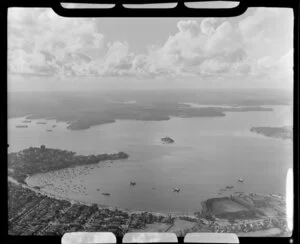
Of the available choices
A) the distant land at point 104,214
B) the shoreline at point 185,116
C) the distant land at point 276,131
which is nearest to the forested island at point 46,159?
the distant land at point 104,214

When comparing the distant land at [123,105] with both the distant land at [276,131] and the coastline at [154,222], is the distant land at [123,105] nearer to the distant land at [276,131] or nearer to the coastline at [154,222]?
the distant land at [276,131]

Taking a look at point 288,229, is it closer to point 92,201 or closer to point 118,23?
point 92,201

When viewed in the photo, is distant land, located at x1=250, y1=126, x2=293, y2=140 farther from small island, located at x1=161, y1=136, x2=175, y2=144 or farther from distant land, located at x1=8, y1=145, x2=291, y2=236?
small island, located at x1=161, y1=136, x2=175, y2=144

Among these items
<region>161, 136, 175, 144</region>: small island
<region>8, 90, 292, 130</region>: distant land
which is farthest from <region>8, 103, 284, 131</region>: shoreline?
<region>161, 136, 175, 144</region>: small island

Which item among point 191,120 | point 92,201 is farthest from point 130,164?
point 191,120

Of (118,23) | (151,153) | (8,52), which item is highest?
(118,23)

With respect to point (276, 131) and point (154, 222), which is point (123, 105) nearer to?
point (154, 222)
